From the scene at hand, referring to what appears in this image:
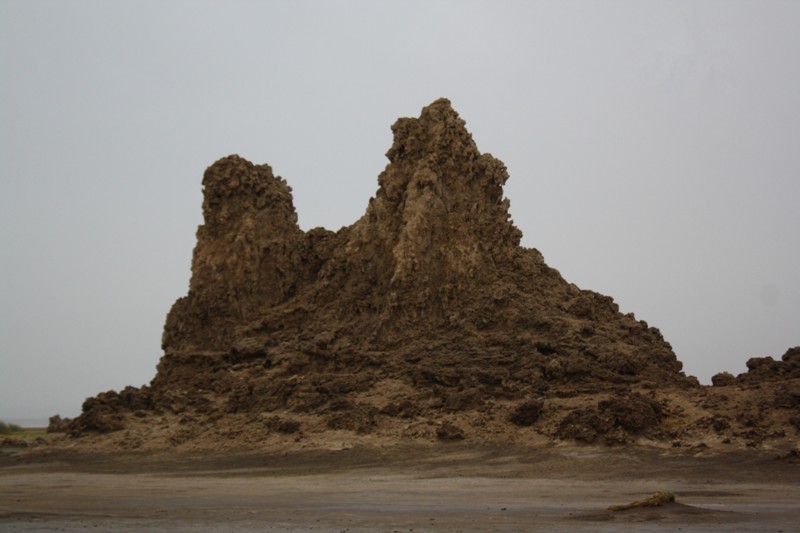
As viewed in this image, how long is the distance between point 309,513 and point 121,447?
56.5ft

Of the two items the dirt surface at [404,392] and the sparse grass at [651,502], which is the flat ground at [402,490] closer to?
the dirt surface at [404,392]

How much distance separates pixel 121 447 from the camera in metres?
36.2

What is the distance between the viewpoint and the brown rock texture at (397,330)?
3419 centimetres

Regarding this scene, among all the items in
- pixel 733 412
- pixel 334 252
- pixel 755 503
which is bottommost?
pixel 755 503

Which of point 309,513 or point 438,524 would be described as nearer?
point 438,524

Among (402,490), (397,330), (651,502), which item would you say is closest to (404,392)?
(397,330)

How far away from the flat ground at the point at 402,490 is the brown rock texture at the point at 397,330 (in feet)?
5.69

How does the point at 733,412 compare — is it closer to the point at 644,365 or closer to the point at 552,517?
the point at 644,365

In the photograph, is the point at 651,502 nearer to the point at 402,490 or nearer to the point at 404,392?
the point at 402,490

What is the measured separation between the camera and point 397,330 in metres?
37.4

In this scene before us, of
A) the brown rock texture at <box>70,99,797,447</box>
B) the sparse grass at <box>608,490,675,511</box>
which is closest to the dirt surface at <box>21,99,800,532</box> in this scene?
the brown rock texture at <box>70,99,797,447</box>

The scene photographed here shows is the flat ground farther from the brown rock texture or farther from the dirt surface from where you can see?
the brown rock texture

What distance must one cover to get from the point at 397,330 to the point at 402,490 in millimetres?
12572

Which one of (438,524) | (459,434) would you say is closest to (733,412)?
(459,434)
